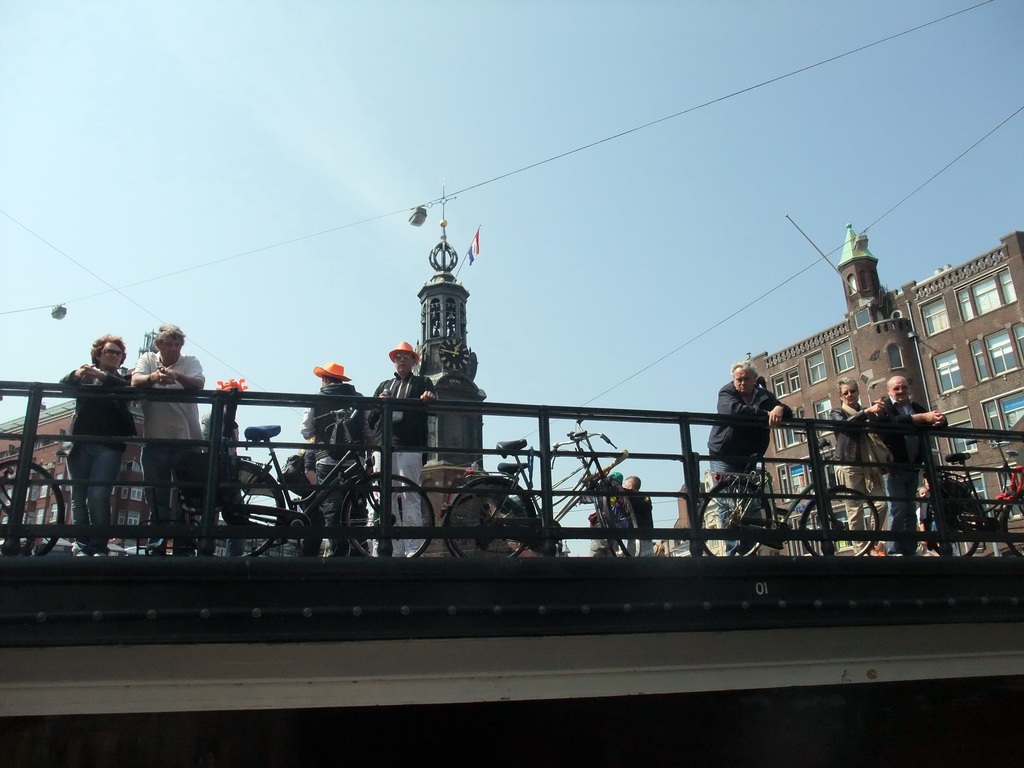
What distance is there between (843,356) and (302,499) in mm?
44981

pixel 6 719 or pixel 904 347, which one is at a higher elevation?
pixel 904 347

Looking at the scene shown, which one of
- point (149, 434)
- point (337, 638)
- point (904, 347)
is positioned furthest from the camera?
point (904, 347)

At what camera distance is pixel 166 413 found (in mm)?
5551

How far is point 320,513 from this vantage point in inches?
243

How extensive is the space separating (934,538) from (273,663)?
454 cm

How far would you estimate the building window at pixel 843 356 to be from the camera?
45.7 meters

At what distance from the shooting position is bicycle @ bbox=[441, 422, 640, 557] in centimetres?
530

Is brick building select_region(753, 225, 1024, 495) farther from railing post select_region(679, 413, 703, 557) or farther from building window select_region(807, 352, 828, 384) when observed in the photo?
railing post select_region(679, 413, 703, 557)

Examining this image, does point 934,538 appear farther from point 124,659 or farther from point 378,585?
point 124,659

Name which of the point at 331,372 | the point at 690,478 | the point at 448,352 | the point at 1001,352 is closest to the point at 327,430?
the point at 331,372

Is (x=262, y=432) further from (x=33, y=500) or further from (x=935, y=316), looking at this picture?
(x=935, y=316)

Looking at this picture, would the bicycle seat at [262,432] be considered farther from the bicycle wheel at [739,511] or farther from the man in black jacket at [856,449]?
the man in black jacket at [856,449]

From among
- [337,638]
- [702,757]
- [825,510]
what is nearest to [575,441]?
[825,510]

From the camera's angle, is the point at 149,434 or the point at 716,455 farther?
the point at 716,455
